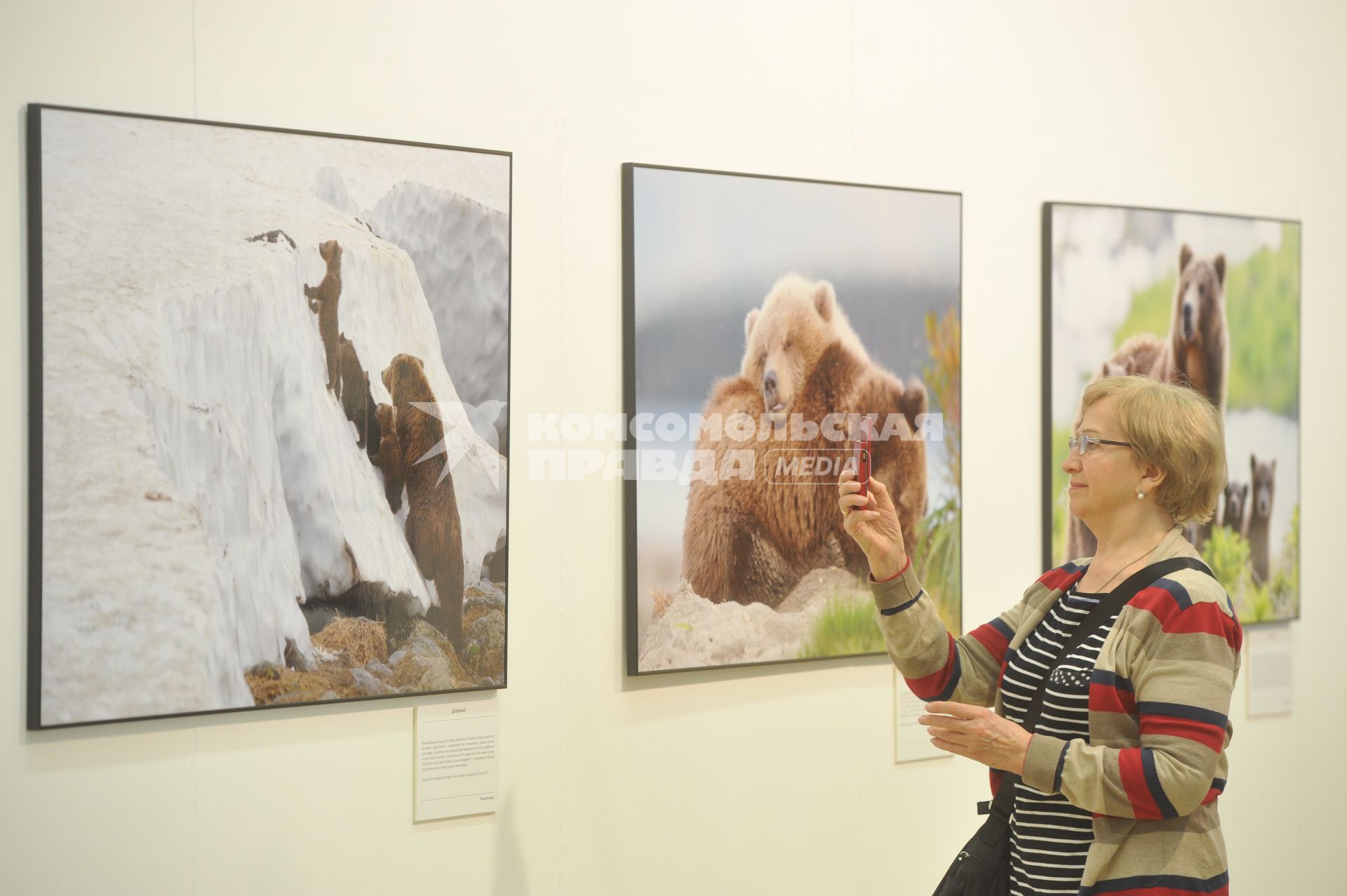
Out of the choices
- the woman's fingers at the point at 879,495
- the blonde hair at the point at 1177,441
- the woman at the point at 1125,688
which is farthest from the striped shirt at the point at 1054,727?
the woman's fingers at the point at 879,495

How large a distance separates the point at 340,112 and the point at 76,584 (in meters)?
1.06

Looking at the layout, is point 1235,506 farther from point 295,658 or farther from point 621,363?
point 295,658

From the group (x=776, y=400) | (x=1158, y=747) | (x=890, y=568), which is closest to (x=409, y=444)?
(x=776, y=400)

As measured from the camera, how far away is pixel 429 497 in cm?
238

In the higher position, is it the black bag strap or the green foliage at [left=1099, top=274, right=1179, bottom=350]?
the green foliage at [left=1099, top=274, right=1179, bottom=350]

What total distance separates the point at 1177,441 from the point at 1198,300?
161 centimetres

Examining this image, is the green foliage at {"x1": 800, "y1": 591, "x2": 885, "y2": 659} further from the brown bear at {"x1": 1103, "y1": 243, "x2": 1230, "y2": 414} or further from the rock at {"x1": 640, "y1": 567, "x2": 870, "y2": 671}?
the brown bear at {"x1": 1103, "y1": 243, "x2": 1230, "y2": 414}

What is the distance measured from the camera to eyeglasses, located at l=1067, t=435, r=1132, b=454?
Result: 1902 millimetres

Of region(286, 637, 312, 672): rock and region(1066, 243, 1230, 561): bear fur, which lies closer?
region(286, 637, 312, 672): rock

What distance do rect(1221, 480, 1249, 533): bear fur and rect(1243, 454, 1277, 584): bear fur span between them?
18 millimetres

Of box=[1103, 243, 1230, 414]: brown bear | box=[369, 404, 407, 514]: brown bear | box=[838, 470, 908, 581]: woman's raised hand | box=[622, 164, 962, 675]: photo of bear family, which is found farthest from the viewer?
box=[1103, 243, 1230, 414]: brown bear

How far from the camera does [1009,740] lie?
5.81ft

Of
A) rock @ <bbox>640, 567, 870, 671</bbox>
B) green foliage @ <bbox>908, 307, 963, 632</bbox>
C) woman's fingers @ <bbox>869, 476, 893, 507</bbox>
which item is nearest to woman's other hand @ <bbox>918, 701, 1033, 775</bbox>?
woman's fingers @ <bbox>869, 476, 893, 507</bbox>

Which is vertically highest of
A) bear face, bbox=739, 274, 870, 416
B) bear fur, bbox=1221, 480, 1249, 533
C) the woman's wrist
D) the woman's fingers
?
bear face, bbox=739, 274, 870, 416
